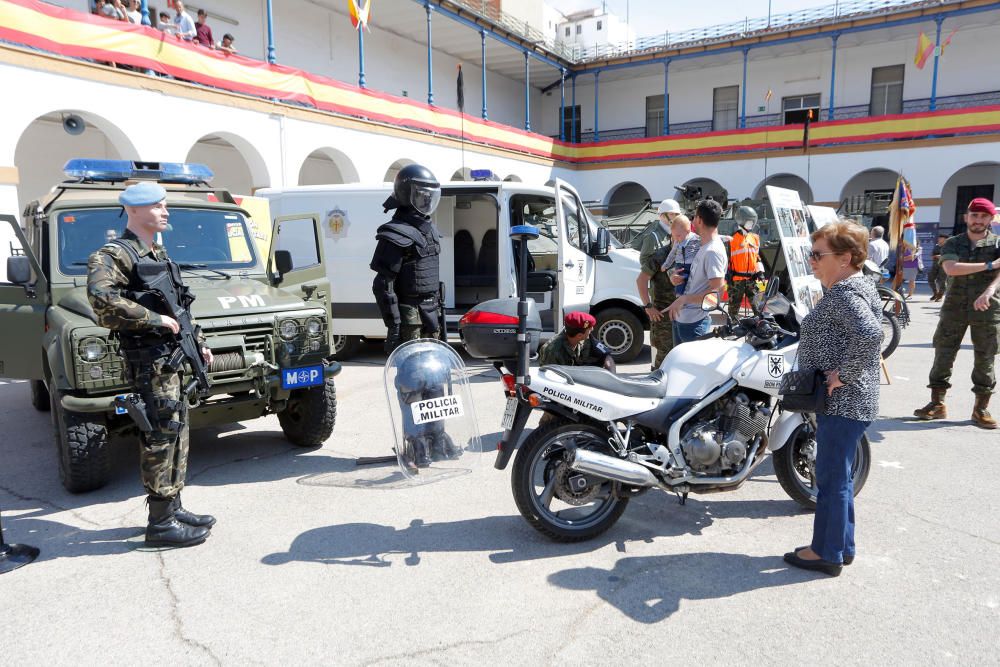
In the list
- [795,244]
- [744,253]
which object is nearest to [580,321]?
[795,244]

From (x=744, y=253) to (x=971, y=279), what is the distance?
4047mm

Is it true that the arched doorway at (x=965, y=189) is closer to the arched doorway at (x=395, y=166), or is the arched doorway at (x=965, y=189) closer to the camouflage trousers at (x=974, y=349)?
the arched doorway at (x=395, y=166)

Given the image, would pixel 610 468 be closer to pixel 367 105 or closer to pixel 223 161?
pixel 367 105

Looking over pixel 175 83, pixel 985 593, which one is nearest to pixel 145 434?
pixel 985 593

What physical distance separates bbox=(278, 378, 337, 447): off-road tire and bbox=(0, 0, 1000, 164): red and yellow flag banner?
13.1 ft

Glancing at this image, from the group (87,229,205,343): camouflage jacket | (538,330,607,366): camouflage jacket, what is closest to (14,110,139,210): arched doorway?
(87,229,205,343): camouflage jacket

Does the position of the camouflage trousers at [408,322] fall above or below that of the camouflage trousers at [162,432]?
above

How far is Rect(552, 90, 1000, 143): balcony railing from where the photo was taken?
25656 mm

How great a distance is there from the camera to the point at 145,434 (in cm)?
334

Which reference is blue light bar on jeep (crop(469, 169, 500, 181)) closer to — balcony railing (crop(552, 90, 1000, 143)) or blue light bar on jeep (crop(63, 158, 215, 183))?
blue light bar on jeep (crop(63, 158, 215, 183))

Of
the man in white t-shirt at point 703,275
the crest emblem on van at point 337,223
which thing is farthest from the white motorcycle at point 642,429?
the crest emblem on van at point 337,223

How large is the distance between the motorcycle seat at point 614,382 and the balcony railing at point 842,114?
2538cm

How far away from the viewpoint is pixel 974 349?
5387 mm

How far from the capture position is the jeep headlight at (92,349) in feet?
12.4
